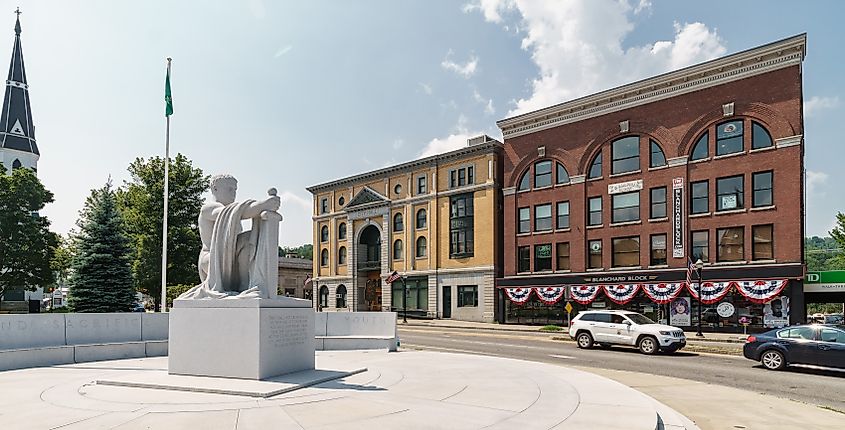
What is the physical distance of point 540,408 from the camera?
877cm

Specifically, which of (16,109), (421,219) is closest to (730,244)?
(421,219)

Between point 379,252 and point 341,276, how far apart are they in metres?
5.25

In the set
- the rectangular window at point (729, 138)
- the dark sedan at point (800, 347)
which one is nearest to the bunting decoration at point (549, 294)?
the rectangular window at point (729, 138)

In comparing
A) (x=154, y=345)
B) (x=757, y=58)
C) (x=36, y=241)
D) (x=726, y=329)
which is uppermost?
(x=757, y=58)

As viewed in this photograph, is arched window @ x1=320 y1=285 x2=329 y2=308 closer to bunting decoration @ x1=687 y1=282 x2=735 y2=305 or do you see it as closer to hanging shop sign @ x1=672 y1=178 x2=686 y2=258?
hanging shop sign @ x1=672 y1=178 x2=686 y2=258

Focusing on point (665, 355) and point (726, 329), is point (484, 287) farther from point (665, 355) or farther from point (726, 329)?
point (665, 355)

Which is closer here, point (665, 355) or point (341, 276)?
point (665, 355)

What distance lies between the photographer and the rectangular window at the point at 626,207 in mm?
40125

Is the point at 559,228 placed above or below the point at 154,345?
above

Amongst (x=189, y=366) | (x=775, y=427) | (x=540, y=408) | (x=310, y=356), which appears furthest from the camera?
(x=310, y=356)

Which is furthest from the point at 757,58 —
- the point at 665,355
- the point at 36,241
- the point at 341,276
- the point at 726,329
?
the point at 36,241

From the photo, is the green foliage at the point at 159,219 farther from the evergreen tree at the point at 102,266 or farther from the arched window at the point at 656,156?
the arched window at the point at 656,156

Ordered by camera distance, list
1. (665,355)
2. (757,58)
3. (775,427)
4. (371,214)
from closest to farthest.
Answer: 1. (775,427)
2. (665,355)
3. (757,58)
4. (371,214)

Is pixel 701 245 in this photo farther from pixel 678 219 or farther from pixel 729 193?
pixel 729 193
